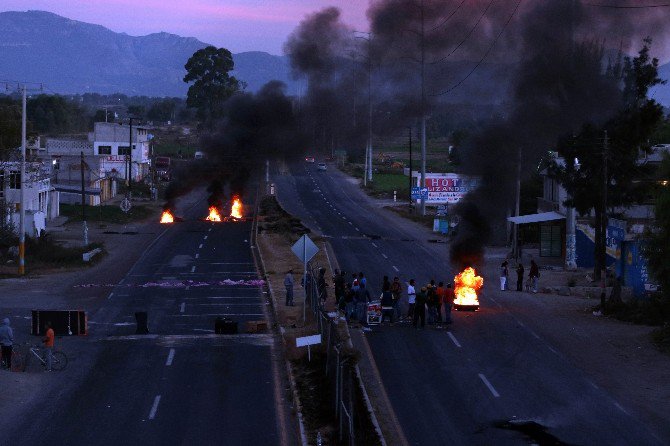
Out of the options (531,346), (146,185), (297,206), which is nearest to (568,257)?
(531,346)

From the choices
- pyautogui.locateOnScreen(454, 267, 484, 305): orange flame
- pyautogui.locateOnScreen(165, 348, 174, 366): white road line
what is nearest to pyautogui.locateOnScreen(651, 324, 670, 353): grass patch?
pyautogui.locateOnScreen(454, 267, 484, 305): orange flame

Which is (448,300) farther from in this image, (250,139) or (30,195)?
(30,195)

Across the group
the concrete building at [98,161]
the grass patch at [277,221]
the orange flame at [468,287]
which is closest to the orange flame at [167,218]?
the grass patch at [277,221]

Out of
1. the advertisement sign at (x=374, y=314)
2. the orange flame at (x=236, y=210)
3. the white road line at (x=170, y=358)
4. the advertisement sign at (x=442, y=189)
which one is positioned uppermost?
the advertisement sign at (x=442, y=189)

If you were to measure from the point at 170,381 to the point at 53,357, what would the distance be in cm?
415

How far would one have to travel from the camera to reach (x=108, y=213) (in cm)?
8481

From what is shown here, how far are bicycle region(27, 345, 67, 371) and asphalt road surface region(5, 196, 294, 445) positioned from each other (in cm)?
34

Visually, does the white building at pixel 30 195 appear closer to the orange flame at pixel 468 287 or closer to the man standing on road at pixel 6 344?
the orange flame at pixel 468 287

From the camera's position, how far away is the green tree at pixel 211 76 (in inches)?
5192

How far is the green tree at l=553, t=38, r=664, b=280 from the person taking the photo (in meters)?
47.1

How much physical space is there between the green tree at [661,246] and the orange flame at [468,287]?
640 centimetres

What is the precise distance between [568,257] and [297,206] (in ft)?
144

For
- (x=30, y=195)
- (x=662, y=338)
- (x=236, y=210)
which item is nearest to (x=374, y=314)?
(x=662, y=338)

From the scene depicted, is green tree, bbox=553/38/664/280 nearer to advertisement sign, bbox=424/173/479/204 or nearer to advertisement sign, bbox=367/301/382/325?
advertisement sign, bbox=367/301/382/325
